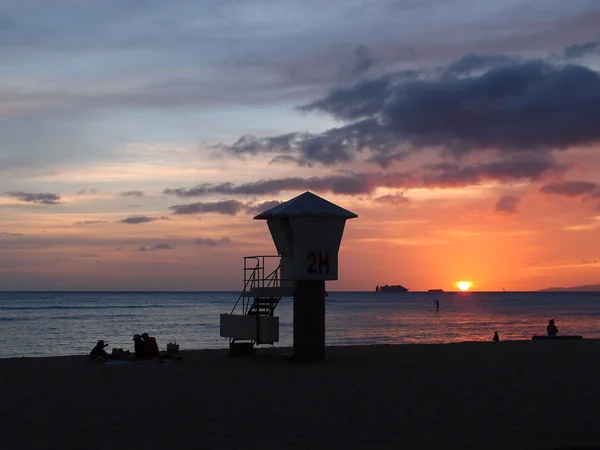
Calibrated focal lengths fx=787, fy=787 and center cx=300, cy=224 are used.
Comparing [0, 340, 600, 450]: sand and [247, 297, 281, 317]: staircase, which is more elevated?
[247, 297, 281, 317]: staircase

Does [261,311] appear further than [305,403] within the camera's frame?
Yes

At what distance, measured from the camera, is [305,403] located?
1723cm

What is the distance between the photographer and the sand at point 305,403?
13.0 meters

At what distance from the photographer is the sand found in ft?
42.7

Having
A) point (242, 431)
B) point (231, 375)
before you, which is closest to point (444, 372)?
point (231, 375)

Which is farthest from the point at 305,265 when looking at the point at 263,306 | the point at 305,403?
the point at 305,403

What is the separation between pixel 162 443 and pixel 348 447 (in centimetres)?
302

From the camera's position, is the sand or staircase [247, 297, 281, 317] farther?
staircase [247, 297, 281, 317]

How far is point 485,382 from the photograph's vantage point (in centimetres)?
2088

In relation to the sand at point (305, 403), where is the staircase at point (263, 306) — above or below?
above

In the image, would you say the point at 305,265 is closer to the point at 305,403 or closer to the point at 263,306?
the point at 263,306

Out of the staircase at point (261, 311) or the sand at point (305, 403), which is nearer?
the sand at point (305, 403)

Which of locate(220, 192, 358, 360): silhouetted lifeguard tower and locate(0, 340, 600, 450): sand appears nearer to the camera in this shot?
locate(0, 340, 600, 450): sand

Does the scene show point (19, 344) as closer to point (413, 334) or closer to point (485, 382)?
point (413, 334)
